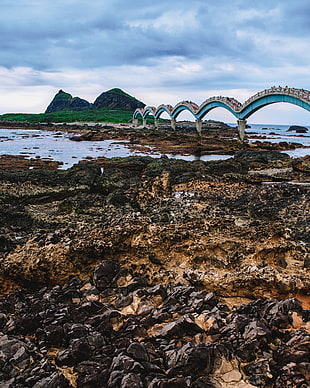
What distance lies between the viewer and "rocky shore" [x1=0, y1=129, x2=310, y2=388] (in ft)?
12.3

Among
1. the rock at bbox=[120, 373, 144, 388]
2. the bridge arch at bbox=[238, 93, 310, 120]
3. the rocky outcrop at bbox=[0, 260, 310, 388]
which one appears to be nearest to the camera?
the rock at bbox=[120, 373, 144, 388]

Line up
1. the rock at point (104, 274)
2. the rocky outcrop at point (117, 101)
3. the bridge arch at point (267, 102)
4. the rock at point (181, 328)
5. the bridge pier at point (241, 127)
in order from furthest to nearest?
1. the rocky outcrop at point (117, 101)
2. the bridge pier at point (241, 127)
3. the bridge arch at point (267, 102)
4. the rock at point (104, 274)
5. the rock at point (181, 328)

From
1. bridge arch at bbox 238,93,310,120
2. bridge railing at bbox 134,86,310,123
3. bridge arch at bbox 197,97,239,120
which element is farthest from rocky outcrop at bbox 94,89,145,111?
bridge arch at bbox 238,93,310,120

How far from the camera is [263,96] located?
3988 centimetres

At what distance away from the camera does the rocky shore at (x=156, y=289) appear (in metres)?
3.76

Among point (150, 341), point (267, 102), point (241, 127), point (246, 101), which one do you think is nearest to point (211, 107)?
point (241, 127)

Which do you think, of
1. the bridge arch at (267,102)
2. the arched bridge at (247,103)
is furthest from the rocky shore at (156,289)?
the arched bridge at (247,103)

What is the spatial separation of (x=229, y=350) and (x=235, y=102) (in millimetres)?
51648

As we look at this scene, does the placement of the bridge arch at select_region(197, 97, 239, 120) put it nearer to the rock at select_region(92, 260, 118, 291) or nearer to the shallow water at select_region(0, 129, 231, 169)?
the shallow water at select_region(0, 129, 231, 169)

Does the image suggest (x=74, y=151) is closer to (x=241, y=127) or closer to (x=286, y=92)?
(x=286, y=92)

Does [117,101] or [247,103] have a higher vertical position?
[117,101]

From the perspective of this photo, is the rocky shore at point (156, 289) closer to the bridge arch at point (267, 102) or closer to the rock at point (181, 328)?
the rock at point (181, 328)

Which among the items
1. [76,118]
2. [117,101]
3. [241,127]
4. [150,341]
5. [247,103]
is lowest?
[150,341]

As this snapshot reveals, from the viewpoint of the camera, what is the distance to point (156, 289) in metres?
5.64
